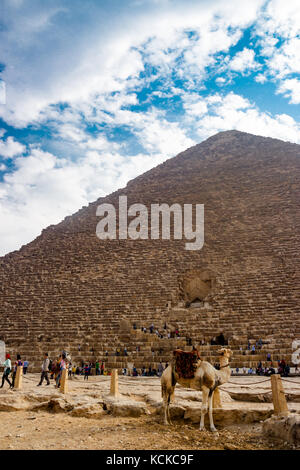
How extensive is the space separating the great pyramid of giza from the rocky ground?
19.6 ft

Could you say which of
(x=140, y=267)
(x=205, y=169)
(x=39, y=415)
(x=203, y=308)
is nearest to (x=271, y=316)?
(x=203, y=308)

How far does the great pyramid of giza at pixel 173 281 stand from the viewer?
1149 cm

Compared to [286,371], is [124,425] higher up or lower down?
higher up

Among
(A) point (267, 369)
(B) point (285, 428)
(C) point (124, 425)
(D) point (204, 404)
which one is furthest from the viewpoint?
(A) point (267, 369)

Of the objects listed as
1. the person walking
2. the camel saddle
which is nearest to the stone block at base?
the camel saddle

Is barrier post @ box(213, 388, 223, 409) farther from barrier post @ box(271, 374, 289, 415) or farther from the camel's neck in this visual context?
barrier post @ box(271, 374, 289, 415)

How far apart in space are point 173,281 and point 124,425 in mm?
10879

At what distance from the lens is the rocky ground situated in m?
3.10

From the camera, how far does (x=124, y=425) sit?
3891 millimetres

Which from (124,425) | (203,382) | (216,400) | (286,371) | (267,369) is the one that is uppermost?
(203,382)

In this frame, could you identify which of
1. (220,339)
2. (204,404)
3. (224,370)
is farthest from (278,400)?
(220,339)

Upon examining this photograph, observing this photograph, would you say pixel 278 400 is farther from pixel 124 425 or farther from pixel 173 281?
pixel 173 281

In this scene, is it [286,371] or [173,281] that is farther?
[173,281]
